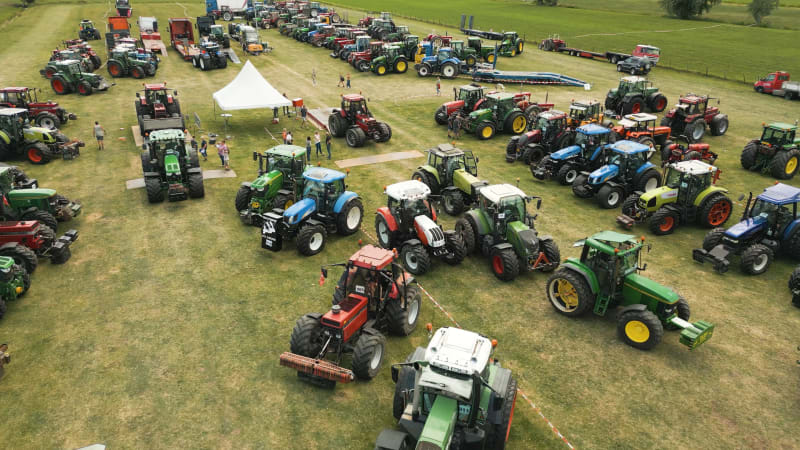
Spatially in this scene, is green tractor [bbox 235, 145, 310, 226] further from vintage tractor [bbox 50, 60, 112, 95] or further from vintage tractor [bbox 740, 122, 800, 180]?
vintage tractor [bbox 50, 60, 112, 95]

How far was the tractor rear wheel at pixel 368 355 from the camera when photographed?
9117 millimetres

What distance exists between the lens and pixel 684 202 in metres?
15.4

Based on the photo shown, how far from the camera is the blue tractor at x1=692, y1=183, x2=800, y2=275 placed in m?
12.9

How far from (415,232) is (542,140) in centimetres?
1016

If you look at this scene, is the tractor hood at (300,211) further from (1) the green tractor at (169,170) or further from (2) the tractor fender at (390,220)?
(1) the green tractor at (169,170)

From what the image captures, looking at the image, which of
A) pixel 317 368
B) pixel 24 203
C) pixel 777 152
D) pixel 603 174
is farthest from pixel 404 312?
pixel 777 152

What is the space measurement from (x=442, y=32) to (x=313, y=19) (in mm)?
14396

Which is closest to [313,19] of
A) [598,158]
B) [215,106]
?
[215,106]

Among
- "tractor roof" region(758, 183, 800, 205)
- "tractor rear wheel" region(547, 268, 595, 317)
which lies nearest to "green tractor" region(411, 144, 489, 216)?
"tractor rear wheel" region(547, 268, 595, 317)

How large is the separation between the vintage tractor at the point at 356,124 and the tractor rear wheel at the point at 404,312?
13.0 metres

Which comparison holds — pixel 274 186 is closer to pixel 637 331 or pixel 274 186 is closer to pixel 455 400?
pixel 455 400

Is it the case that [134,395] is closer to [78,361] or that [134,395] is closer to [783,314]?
[78,361]

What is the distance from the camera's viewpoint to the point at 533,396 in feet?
30.4

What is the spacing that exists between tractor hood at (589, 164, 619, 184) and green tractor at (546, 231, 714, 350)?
668 centimetres
